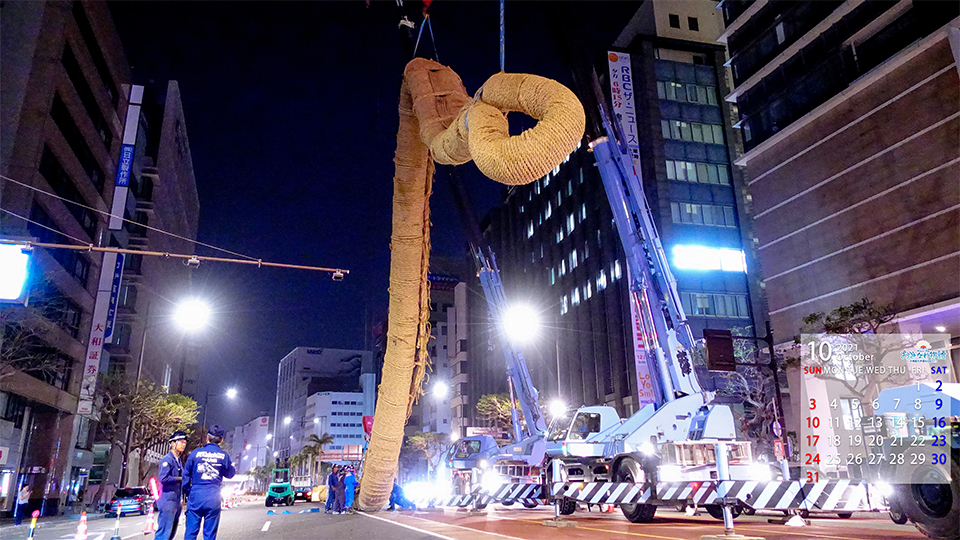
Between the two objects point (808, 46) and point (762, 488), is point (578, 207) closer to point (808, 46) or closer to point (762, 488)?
point (808, 46)

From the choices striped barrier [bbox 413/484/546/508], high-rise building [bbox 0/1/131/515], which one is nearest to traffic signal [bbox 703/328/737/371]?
striped barrier [bbox 413/484/546/508]

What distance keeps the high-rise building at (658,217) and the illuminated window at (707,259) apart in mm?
91

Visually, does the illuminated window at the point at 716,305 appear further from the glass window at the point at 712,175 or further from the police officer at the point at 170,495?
the police officer at the point at 170,495

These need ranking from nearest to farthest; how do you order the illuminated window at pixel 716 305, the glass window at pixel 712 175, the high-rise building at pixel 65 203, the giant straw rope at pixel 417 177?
1. the giant straw rope at pixel 417 177
2. the high-rise building at pixel 65 203
3. the illuminated window at pixel 716 305
4. the glass window at pixel 712 175

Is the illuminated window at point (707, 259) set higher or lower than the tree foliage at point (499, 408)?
higher

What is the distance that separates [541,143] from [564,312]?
63530 millimetres

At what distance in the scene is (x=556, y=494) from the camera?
582 inches

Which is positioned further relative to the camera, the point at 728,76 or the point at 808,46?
Result: the point at 728,76

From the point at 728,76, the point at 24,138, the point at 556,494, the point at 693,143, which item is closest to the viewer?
the point at 556,494

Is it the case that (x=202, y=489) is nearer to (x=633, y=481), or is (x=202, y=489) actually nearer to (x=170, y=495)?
(x=170, y=495)

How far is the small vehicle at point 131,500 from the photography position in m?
30.2

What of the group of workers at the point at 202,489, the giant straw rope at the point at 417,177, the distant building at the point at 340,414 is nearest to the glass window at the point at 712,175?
the group of workers at the point at 202,489

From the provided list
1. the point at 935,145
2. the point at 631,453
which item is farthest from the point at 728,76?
the point at 631,453

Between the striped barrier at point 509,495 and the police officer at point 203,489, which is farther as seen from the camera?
the striped barrier at point 509,495
